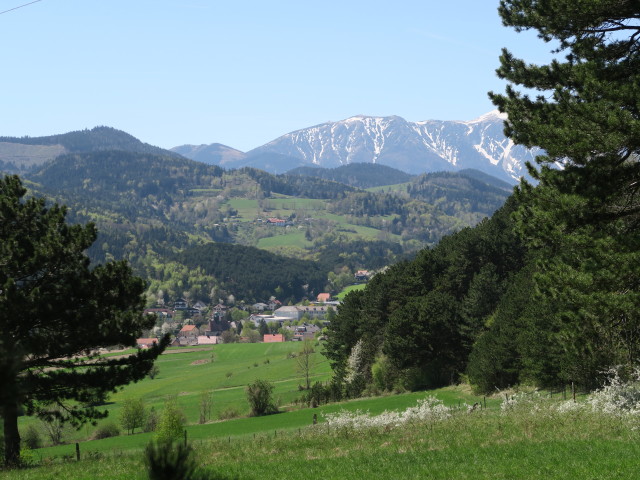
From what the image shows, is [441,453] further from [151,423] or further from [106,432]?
[106,432]

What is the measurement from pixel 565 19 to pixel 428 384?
56534 mm

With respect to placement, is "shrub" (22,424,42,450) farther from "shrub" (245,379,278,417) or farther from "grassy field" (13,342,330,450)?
"shrub" (245,379,278,417)

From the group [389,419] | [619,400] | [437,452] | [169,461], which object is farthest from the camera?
[389,419]

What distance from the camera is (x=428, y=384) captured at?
70.2 metres

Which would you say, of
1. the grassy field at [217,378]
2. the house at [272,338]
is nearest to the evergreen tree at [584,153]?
the grassy field at [217,378]

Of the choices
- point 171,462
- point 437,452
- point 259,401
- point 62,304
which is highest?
point 171,462

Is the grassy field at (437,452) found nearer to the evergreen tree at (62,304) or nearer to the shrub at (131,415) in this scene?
the evergreen tree at (62,304)

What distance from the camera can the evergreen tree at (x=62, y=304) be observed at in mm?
22094

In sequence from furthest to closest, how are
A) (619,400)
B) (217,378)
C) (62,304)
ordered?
(217,378)
(619,400)
(62,304)

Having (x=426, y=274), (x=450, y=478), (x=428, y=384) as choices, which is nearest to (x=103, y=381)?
(x=450, y=478)

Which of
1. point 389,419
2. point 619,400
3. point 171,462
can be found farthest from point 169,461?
point 389,419

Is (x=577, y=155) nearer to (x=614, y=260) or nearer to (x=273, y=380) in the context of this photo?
(x=614, y=260)

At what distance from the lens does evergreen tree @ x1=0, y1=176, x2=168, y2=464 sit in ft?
72.5

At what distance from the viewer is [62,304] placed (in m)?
22.9
